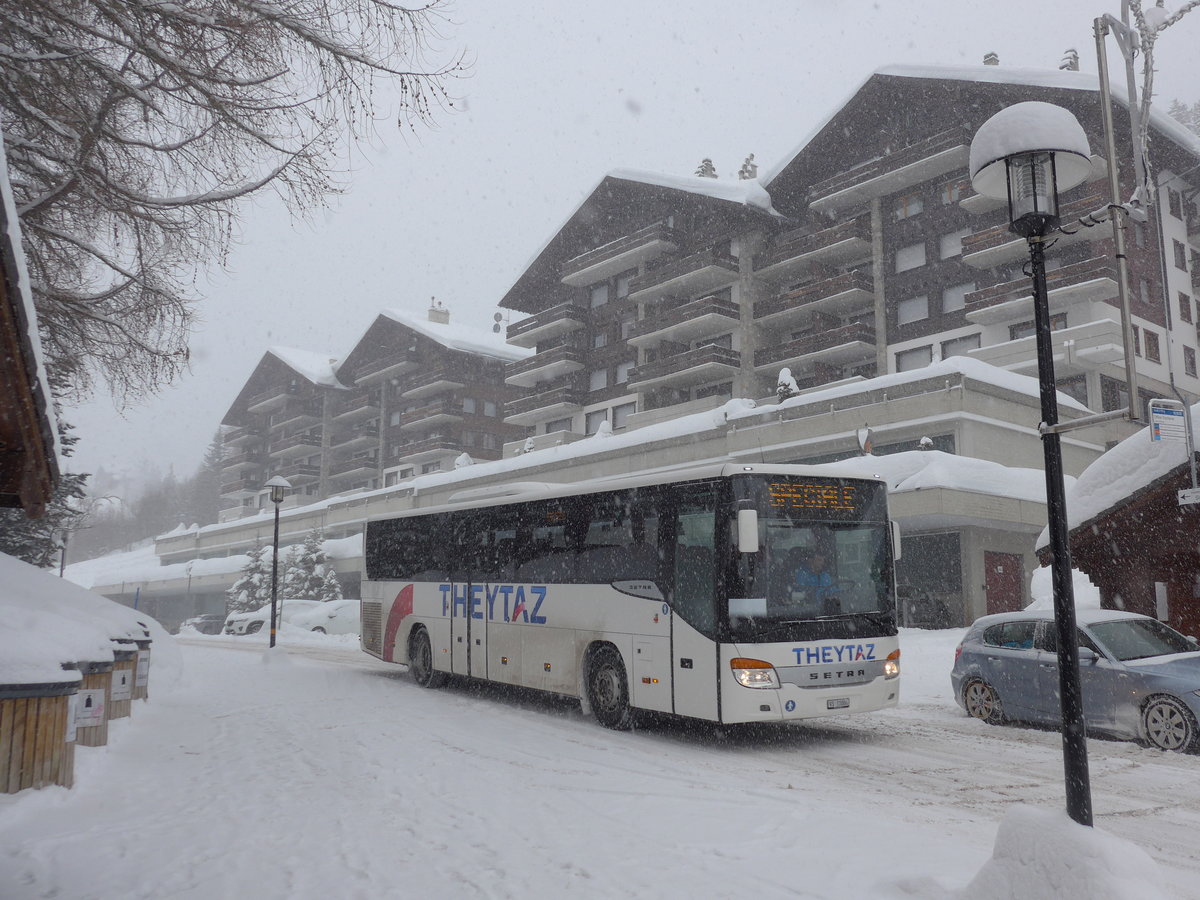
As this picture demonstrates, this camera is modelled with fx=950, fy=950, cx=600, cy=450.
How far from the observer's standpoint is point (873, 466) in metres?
26.5

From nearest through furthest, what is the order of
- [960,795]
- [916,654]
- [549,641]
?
[960,795] → [549,641] → [916,654]

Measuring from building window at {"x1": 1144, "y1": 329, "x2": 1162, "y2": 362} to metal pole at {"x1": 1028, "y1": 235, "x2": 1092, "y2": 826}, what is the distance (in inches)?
1417

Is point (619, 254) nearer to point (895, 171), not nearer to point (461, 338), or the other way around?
point (895, 171)

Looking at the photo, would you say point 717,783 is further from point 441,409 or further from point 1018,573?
point 441,409

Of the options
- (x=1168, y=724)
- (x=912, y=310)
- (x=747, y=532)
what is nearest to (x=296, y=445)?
(x=912, y=310)

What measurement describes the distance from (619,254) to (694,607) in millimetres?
41349

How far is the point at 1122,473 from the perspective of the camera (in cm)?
1556

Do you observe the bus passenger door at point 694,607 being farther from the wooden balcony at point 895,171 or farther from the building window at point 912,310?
the building window at point 912,310

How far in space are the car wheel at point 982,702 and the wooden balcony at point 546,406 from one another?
137 ft

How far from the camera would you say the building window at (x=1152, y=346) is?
3641 cm

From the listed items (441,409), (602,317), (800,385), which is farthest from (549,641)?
(441,409)

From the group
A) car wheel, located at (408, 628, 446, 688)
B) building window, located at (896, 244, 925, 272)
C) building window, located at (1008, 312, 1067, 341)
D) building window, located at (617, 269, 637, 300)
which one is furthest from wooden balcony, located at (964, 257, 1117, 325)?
car wheel, located at (408, 628, 446, 688)

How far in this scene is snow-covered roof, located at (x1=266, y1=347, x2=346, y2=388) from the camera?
77.4 meters

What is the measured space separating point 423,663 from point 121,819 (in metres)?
10.4
